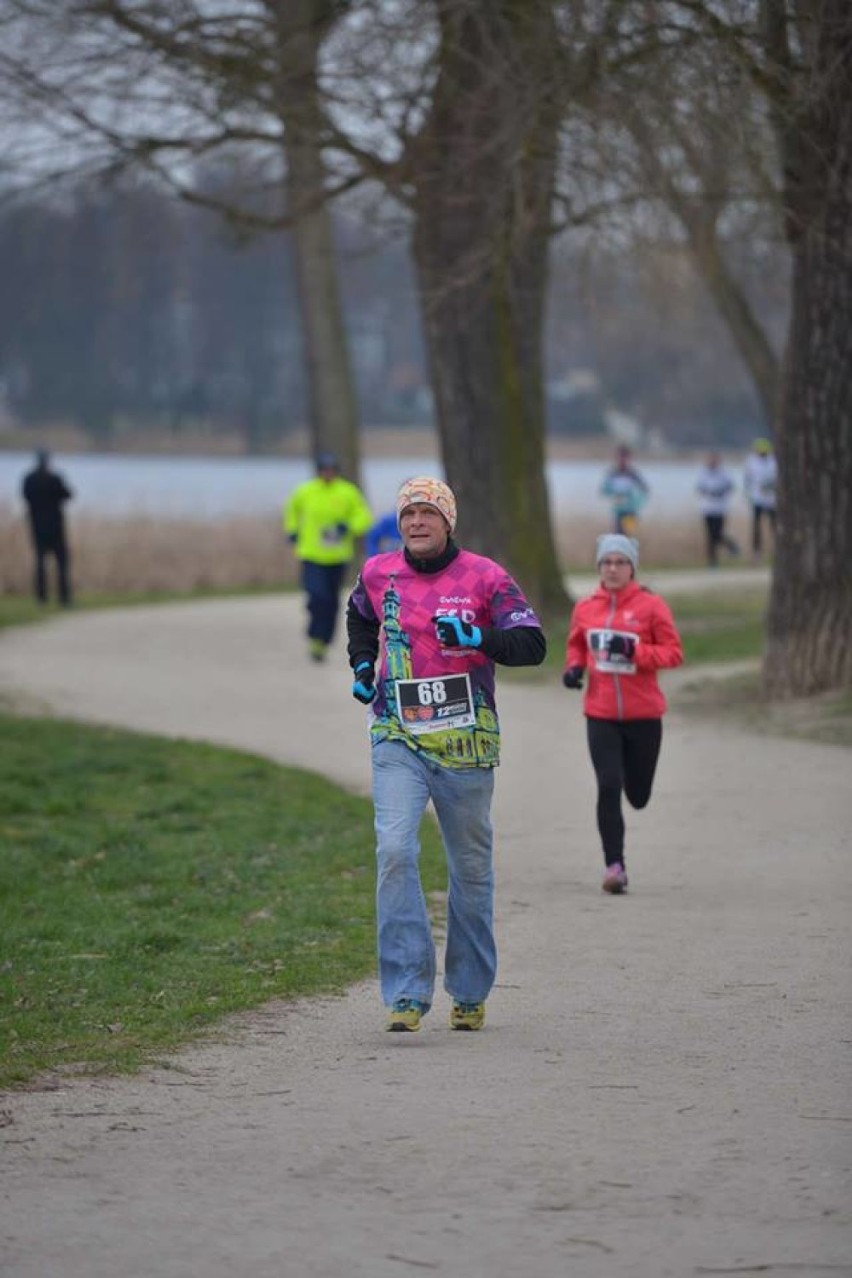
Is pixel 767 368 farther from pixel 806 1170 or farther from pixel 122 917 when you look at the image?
pixel 806 1170

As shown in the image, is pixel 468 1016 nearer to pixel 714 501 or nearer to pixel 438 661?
pixel 438 661

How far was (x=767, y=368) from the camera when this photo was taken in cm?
2545

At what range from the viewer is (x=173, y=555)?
3309 cm

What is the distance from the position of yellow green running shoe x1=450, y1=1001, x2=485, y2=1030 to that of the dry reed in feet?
78.4

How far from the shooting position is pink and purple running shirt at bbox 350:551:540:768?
23.5 ft

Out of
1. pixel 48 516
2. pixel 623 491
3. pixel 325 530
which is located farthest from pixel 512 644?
pixel 623 491

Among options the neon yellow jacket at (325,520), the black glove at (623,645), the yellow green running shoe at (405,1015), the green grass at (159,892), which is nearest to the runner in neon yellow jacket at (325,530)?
the neon yellow jacket at (325,520)

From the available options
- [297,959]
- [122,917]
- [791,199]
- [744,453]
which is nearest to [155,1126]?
[297,959]

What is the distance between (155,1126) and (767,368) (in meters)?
20.4

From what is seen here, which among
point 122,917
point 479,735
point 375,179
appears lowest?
point 122,917

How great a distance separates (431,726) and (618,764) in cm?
312

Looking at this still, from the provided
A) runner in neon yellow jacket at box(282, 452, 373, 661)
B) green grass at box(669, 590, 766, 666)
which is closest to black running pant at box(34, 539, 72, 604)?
green grass at box(669, 590, 766, 666)

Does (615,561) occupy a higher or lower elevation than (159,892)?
higher

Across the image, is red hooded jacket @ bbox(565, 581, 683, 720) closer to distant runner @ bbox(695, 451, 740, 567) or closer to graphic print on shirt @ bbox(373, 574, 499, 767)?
graphic print on shirt @ bbox(373, 574, 499, 767)
